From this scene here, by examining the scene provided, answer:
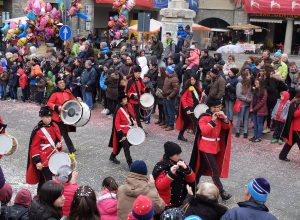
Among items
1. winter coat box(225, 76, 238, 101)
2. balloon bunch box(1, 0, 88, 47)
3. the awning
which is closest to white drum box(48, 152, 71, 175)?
winter coat box(225, 76, 238, 101)

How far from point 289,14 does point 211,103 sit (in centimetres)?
2936

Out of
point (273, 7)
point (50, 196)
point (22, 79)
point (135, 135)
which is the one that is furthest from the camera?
point (273, 7)

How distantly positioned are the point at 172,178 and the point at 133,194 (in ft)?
2.54

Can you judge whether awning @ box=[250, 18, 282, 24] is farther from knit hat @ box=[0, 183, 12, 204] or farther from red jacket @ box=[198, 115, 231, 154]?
knit hat @ box=[0, 183, 12, 204]

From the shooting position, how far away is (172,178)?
5.90 meters

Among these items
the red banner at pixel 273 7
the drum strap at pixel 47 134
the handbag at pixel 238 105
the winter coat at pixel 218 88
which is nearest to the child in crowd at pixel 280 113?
the handbag at pixel 238 105

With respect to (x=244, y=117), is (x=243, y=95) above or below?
above

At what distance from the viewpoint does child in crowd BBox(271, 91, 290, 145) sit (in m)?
11.9

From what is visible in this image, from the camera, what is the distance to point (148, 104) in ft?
40.5

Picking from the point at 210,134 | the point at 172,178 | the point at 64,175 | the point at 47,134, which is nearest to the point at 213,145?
the point at 210,134

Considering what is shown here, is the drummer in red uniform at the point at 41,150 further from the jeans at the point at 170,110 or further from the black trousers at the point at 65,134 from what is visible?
the jeans at the point at 170,110

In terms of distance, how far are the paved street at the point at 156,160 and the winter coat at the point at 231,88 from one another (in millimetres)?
1201

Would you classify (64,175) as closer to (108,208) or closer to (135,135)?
(108,208)

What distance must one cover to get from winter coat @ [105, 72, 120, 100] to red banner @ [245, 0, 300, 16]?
24.1 meters
